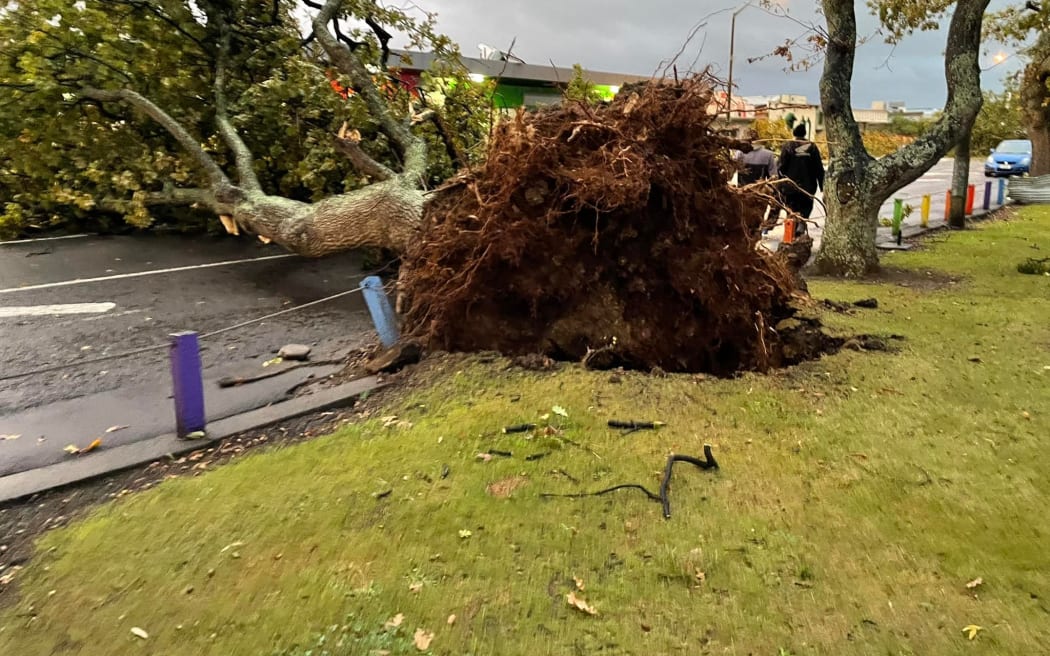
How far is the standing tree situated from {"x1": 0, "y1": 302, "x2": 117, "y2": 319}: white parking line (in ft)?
28.3

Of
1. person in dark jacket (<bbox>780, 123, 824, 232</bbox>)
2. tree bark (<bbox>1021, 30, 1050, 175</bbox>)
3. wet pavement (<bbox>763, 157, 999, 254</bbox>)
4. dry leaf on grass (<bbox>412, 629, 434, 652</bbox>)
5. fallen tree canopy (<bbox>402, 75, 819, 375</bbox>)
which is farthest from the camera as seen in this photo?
tree bark (<bbox>1021, 30, 1050, 175</bbox>)

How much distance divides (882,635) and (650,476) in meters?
1.20

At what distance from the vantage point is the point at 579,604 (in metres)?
2.34

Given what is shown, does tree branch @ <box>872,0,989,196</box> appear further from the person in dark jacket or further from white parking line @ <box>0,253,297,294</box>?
white parking line @ <box>0,253,297,294</box>

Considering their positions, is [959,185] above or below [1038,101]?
below

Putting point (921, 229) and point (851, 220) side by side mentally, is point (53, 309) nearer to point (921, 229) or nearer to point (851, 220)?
point (851, 220)

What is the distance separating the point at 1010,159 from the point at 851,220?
25704mm

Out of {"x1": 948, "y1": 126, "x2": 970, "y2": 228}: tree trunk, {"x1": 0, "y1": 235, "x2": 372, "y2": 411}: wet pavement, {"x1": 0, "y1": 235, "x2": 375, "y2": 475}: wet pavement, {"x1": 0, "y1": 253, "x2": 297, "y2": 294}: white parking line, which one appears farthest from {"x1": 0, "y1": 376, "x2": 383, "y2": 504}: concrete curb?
{"x1": 948, "y1": 126, "x2": 970, "y2": 228}: tree trunk

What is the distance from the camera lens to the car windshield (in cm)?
2889

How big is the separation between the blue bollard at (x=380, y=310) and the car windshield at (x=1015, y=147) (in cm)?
3271

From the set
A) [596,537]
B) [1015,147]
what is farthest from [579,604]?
[1015,147]

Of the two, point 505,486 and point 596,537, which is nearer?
point 596,537

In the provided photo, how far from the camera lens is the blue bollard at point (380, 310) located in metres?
5.00

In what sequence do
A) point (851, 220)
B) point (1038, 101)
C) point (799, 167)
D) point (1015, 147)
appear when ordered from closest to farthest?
point (851, 220) → point (799, 167) → point (1038, 101) → point (1015, 147)
